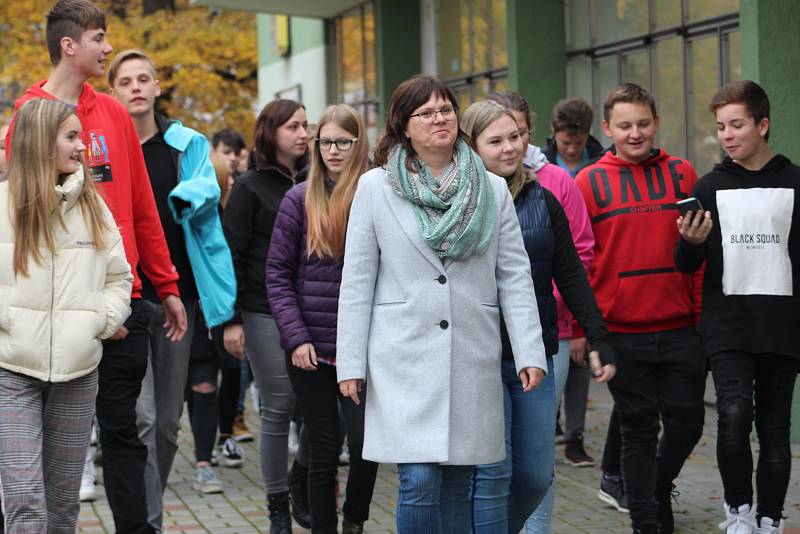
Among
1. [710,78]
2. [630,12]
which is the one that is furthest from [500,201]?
[630,12]

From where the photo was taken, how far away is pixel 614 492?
24.8ft

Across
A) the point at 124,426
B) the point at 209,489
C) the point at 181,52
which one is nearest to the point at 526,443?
the point at 124,426

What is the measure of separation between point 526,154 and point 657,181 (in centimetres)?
62

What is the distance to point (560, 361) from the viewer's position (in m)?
6.18

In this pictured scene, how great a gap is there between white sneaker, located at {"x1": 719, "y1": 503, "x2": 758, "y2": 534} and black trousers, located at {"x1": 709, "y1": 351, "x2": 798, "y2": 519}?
32 mm

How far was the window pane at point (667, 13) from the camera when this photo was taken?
39.9 ft

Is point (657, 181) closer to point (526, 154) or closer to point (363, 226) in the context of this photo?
point (526, 154)

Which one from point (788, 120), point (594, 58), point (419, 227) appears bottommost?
point (419, 227)

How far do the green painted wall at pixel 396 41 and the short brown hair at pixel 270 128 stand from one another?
12.1m

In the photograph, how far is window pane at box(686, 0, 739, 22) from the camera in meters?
11.1

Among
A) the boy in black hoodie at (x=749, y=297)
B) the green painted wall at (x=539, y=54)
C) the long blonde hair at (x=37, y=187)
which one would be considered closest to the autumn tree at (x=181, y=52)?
the green painted wall at (x=539, y=54)

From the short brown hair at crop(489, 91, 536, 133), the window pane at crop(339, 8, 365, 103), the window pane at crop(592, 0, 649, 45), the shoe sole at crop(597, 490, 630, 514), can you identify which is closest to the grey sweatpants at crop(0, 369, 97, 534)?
the short brown hair at crop(489, 91, 536, 133)

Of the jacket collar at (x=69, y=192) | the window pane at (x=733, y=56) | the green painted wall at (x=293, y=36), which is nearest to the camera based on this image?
the jacket collar at (x=69, y=192)

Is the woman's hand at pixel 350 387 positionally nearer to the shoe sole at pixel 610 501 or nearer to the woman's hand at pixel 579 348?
the woman's hand at pixel 579 348
